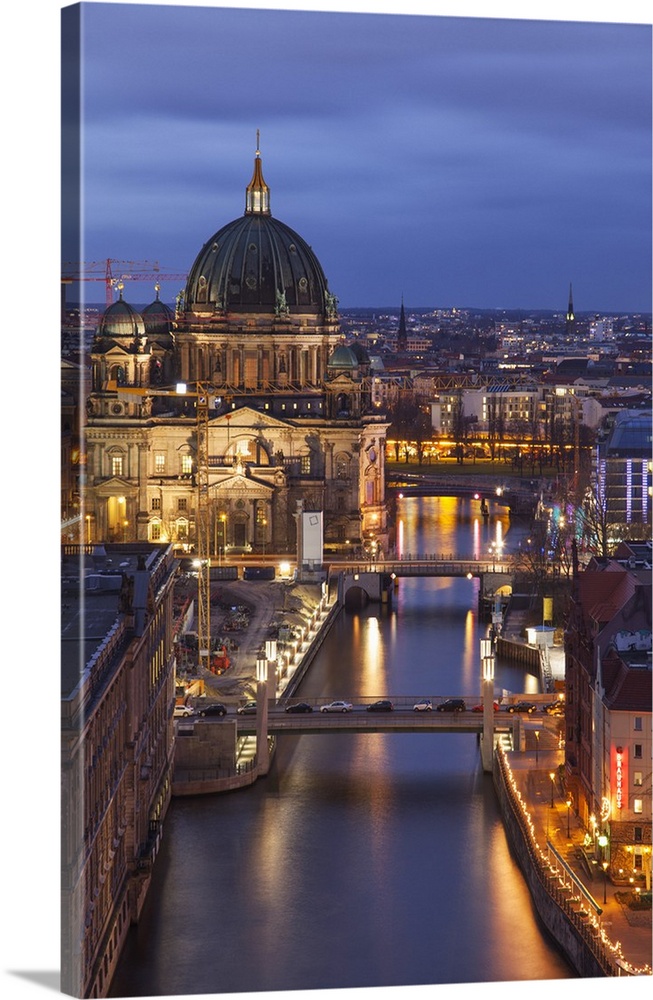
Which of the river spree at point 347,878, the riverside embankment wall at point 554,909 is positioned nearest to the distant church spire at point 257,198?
the river spree at point 347,878

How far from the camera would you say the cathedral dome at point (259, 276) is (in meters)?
43.8

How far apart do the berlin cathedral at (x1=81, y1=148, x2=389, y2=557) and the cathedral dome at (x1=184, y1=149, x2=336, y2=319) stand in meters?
0.02

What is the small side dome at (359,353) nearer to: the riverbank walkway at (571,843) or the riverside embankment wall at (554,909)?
the riverbank walkway at (571,843)

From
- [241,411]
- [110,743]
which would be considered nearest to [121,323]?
[241,411]

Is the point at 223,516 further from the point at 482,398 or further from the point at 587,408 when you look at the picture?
the point at 482,398

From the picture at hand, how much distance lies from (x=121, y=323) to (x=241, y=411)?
2553mm

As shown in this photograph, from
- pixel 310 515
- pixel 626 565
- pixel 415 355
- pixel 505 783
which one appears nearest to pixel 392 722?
pixel 505 783

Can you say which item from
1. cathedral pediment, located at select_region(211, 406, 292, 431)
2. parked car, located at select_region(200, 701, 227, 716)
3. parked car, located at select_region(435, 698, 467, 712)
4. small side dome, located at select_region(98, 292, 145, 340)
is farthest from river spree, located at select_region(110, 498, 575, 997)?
small side dome, located at select_region(98, 292, 145, 340)

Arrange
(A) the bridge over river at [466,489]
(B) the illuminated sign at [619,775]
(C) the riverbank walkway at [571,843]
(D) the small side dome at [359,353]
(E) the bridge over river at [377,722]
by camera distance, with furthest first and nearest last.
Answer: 1. (A) the bridge over river at [466,489]
2. (D) the small side dome at [359,353]
3. (E) the bridge over river at [377,722]
4. (B) the illuminated sign at [619,775]
5. (C) the riverbank walkway at [571,843]

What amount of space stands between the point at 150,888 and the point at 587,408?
24.0 metres

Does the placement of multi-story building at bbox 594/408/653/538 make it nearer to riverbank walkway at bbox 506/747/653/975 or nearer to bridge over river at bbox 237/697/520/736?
bridge over river at bbox 237/697/520/736

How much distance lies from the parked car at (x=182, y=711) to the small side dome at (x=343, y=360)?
18.2 meters

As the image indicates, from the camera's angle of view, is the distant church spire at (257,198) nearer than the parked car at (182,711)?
No

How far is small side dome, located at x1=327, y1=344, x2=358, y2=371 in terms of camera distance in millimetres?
41812
